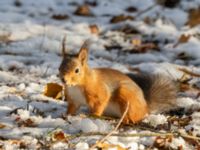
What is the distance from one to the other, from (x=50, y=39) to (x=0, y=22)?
23.6 inches

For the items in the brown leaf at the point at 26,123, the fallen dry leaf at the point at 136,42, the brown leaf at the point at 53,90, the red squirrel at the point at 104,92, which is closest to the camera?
the brown leaf at the point at 26,123

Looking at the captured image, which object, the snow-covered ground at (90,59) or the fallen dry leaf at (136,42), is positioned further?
the fallen dry leaf at (136,42)

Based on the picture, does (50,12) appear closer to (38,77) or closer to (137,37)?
(137,37)

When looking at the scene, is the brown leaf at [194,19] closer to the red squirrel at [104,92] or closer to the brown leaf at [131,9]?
the brown leaf at [131,9]

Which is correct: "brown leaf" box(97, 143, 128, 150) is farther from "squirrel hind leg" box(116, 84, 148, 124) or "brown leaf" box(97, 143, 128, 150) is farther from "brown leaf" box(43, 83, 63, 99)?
"brown leaf" box(43, 83, 63, 99)

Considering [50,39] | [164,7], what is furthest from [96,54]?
[164,7]

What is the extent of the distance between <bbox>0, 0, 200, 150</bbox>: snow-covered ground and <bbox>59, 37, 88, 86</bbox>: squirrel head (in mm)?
193

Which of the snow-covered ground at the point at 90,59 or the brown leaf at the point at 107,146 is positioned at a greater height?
the snow-covered ground at the point at 90,59

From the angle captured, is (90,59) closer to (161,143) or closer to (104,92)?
(104,92)

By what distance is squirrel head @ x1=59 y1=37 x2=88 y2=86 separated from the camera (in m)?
2.89

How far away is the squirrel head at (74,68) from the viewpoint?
9.48 feet

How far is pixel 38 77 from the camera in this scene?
3.98m

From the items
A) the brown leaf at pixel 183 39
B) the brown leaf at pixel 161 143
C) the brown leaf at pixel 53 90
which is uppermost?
the brown leaf at pixel 183 39

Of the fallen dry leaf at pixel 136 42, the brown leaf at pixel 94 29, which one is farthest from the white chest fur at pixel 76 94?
the brown leaf at pixel 94 29
